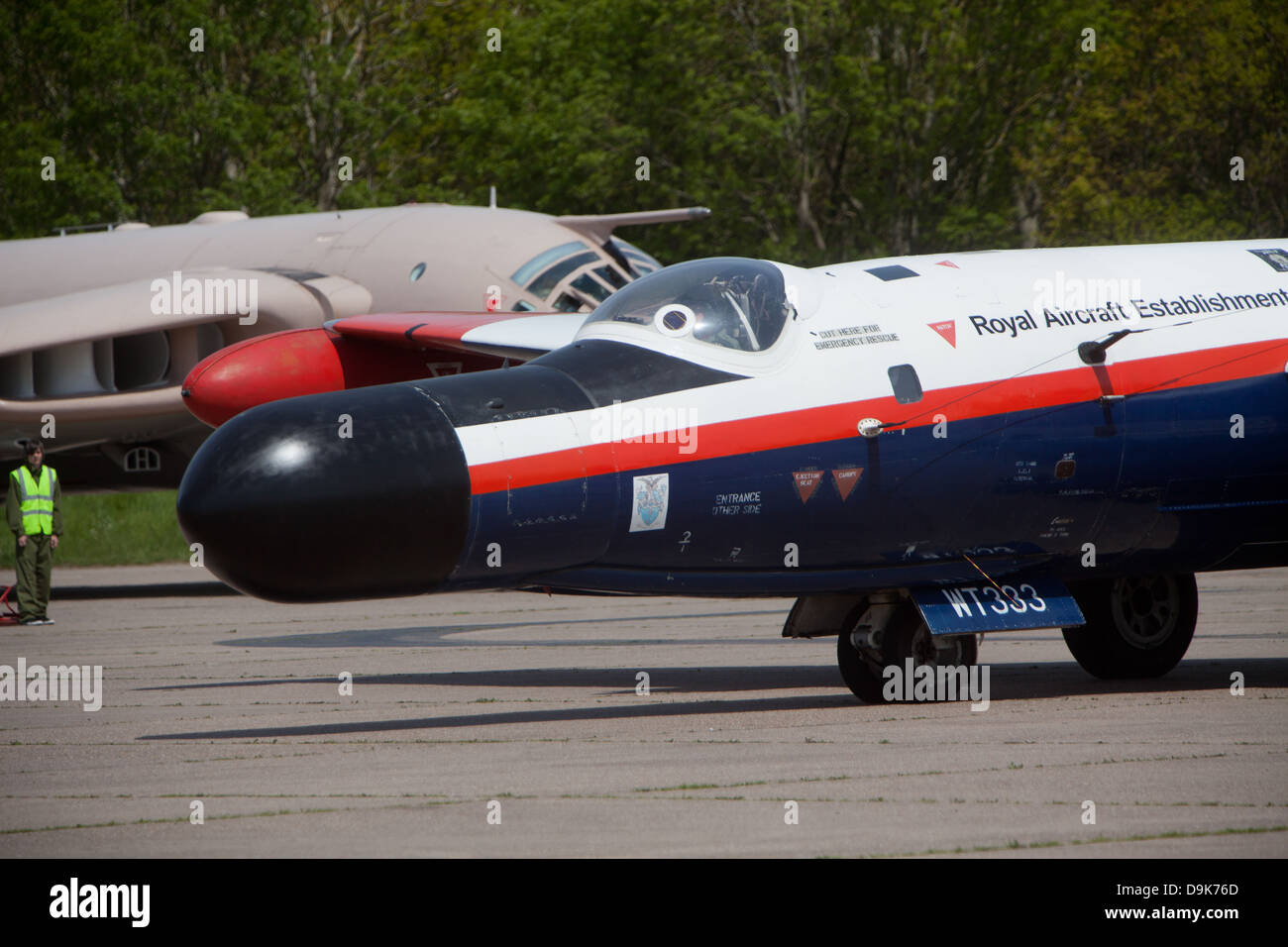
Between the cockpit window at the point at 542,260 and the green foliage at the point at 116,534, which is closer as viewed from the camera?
the cockpit window at the point at 542,260

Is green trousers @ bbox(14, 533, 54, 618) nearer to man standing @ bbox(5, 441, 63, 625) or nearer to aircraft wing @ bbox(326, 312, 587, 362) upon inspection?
man standing @ bbox(5, 441, 63, 625)

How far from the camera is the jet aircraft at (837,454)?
823 cm

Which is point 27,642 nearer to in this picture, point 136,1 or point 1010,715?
point 1010,715

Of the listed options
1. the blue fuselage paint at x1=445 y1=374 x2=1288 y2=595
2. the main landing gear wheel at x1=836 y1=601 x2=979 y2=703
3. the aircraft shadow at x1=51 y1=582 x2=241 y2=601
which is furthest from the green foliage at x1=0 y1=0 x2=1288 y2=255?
the main landing gear wheel at x1=836 y1=601 x2=979 y2=703

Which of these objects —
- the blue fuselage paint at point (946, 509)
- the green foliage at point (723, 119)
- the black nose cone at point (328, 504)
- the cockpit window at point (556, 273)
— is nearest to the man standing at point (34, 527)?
the cockpit window at point (556, 273)

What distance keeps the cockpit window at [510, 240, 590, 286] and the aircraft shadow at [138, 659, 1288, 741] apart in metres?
7.87

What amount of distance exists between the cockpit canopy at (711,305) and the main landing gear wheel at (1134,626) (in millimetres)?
3376

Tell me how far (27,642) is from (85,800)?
30.4 ft

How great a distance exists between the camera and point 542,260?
2014 centimetres

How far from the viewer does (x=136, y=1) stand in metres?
39.2

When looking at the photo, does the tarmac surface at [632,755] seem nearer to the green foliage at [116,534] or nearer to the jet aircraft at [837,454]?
the jet aircraft at [837,454]
